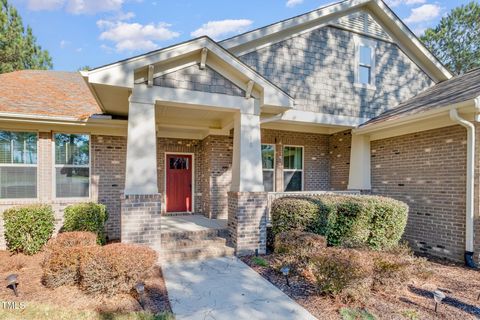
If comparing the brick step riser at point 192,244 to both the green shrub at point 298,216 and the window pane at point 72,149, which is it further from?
the window pane at point 72,149

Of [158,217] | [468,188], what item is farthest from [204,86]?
[468,188]

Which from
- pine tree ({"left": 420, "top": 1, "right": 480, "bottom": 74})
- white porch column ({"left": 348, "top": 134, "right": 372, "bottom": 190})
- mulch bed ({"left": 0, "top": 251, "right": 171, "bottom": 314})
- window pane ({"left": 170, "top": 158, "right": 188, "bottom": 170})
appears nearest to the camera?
mulch bed ({"left": 0, "top": 251, "right": 171, "bottom": 314})

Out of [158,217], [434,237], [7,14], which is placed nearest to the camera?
[158,217]

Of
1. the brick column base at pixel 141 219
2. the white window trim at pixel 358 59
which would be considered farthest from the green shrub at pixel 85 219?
the white window trim at pixel 358 59

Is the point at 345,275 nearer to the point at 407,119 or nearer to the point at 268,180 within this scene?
the point at 407,119

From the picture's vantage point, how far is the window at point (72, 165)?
7.48 m

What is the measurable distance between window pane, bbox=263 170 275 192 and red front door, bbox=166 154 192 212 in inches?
109

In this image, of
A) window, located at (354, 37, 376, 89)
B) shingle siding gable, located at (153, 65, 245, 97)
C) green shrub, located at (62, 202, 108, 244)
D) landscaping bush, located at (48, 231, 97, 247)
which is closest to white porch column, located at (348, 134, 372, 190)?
window, located at (354, 37, 376, 89)

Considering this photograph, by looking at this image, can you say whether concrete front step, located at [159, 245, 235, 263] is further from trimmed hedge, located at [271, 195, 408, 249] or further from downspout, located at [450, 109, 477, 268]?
downspout, located at [450, 109, 477, 268]

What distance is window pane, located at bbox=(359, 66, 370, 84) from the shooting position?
9.61 m

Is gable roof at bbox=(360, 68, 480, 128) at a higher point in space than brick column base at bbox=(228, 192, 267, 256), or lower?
higher

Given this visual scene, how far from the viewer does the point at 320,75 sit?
903cm

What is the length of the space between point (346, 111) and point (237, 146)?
4.79 metres

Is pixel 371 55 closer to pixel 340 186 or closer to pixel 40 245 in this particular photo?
pixel 340 186
